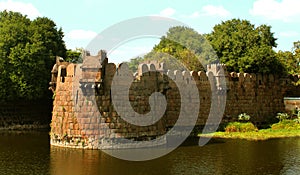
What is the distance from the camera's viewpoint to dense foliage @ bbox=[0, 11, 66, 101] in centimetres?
4053

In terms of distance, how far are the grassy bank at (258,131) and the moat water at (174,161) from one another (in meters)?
4.22

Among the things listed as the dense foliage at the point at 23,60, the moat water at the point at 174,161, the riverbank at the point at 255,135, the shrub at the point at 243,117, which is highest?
the dense foliage at the point at 23,60

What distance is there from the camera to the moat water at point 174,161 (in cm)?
1881

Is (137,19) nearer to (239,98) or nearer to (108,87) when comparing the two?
(108,87)

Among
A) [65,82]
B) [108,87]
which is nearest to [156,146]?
[108,87]

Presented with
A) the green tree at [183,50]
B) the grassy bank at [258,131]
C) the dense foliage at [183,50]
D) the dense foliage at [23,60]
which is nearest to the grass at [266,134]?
the grassy bank at [258,131]

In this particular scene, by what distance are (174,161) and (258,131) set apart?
14.9m

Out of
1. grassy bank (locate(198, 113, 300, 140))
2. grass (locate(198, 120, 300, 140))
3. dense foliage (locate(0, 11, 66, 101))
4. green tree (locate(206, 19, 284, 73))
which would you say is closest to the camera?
grass (locate(198, 120, 300, 140))

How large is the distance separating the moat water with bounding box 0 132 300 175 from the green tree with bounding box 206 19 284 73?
14805mm

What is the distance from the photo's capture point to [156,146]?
26.4m

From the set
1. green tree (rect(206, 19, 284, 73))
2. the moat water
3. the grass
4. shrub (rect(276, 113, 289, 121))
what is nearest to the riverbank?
the grass

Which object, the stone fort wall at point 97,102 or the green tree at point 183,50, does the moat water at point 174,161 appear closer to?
the stone fort wall at point 97,102

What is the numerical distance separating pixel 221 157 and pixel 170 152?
310 centimetres

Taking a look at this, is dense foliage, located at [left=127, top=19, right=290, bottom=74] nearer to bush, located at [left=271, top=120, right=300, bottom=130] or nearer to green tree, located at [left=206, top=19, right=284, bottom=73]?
green tree, located at [left=206, top=19, right=284, bottom=73]
